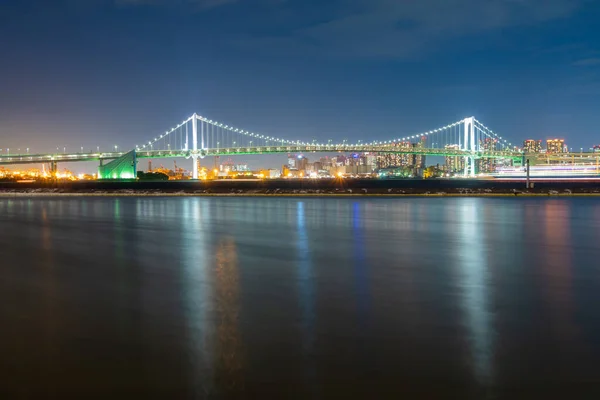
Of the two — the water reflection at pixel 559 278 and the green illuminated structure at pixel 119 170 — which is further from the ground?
the green illuminated structure at pixel 119 170

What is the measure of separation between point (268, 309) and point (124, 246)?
7041 mm

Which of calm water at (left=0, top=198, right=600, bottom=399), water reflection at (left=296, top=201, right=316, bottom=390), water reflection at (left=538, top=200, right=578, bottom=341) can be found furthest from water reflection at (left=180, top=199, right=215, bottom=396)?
water reflection at (left=538, top=200, right=578, bottom=341)

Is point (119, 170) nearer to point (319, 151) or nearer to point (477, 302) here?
point (319, 151)

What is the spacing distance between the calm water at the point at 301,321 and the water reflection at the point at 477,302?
0.9 inches

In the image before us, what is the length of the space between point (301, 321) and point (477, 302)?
86.6 inches

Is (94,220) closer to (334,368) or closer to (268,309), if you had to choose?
(268,309)

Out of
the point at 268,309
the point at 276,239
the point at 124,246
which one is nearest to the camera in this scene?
the point at 268,309

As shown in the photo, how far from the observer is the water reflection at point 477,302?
13.7 ft


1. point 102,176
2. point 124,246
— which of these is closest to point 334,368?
point 124,246

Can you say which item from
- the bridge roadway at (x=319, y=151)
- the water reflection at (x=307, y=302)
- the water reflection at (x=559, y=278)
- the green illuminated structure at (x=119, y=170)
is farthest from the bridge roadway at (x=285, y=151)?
the water reflection at (x=307, y=302)

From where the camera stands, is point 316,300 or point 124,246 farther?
point 124,246

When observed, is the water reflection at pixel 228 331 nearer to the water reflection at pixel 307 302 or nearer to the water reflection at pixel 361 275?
the water reflection at pixel 307 302

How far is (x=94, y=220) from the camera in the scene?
1961 centimetres

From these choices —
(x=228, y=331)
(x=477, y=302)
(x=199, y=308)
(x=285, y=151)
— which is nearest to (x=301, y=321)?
(x=228, y=331)
